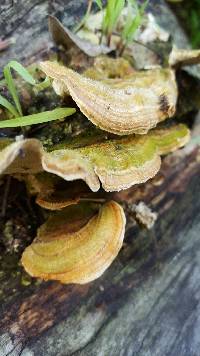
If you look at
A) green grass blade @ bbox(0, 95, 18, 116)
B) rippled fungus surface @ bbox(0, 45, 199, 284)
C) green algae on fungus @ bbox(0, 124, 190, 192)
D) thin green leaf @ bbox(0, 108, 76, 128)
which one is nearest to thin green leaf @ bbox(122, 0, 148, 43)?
rippled fungus surface @ bbox(0, 45, 199, 284)

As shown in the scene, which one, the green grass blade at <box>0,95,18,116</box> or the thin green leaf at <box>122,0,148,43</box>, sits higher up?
the thin green leaf at <box>122,0,148,43</box>

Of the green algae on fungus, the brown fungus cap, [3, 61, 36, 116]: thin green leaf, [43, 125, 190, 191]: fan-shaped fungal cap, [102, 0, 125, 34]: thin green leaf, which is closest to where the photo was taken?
the green algae on fungus

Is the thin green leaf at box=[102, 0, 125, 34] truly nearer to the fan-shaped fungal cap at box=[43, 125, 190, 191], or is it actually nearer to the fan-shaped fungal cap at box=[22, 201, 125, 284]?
the fan-shaped fungal cap at box=[43, 125, 190, 191]

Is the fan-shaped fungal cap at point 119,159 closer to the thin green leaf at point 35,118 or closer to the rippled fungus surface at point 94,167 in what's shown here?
the rippled fungus surface at point 94,167

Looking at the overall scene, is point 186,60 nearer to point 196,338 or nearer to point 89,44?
point 89,44

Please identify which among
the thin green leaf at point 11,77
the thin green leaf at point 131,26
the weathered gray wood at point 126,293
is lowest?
Result: the weathered gray wood at point 126,293

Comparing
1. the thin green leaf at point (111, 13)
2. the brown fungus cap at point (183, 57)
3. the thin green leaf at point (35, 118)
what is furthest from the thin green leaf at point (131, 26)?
the thin green leaf at point (35, 118)

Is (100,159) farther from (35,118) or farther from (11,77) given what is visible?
(11,77)

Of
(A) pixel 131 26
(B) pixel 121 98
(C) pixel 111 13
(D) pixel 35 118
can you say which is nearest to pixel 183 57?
(A) pixel 131 26
